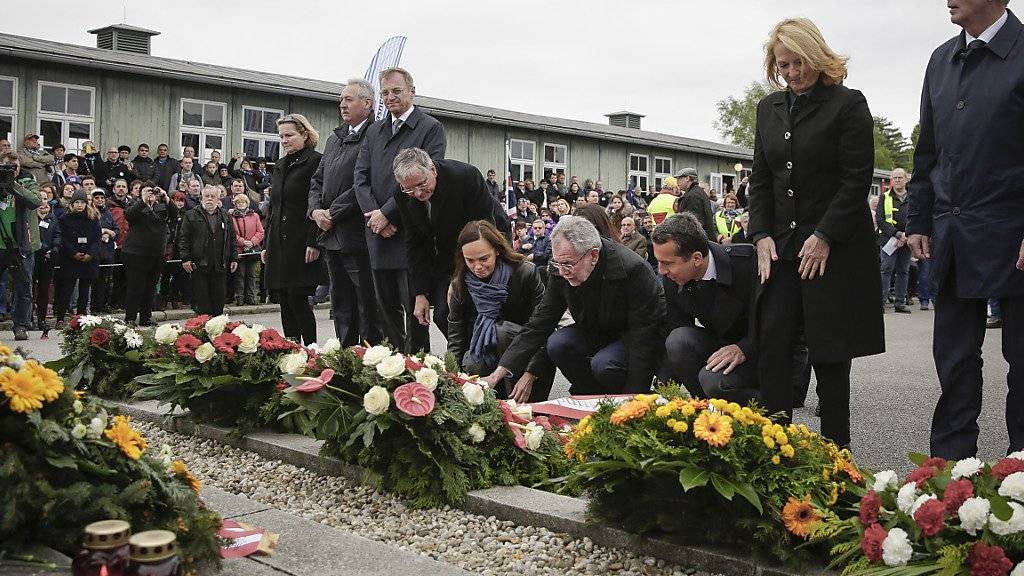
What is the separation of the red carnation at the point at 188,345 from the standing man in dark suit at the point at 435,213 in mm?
1815

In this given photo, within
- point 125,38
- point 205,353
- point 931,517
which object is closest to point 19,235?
point 205,353

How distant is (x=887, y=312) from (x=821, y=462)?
14.7 m

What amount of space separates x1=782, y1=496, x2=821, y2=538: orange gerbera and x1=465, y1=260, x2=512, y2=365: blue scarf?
358 cm

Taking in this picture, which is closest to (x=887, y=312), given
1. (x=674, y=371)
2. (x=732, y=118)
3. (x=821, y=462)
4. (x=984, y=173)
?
(x=674, y=371)

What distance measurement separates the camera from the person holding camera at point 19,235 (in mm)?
12375

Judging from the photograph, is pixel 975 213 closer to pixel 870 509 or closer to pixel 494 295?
pixel 870 509

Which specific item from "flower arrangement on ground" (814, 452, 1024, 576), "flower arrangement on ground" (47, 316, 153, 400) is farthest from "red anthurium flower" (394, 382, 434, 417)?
"flower arrangement on ground" (47, 316, 153, 400)

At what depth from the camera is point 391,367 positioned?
4531 millimetres

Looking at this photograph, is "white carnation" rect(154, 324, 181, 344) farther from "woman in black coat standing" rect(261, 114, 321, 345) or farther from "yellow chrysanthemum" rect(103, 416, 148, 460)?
"yellow chrysanthemum" rect(103, 416, 148, 460)

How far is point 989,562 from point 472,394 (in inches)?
90.2

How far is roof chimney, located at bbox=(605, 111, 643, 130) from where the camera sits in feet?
145

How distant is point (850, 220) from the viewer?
15.8 feet

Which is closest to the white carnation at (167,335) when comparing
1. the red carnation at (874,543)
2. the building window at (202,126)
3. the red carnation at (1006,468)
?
the red carnation at (874,543)

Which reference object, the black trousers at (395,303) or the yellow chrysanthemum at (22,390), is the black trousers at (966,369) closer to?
the yellow chrysanthemum at (22,390)
